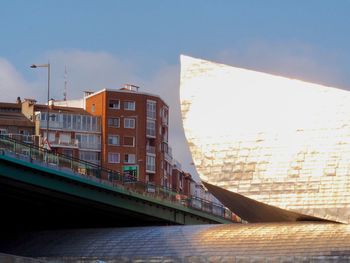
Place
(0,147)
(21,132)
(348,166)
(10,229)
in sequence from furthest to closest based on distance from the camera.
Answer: (21,132)
(10,229)
(0,147)
(348,166)

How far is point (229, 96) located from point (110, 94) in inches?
2073

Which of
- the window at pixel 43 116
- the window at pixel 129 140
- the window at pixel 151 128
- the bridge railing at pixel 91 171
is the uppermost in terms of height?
the window at pixel 43 116

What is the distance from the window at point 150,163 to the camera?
88812 mm

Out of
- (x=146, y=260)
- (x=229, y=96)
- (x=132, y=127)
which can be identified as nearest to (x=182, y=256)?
(x=146, y=260)

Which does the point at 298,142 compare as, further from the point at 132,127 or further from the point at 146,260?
the point at 132,127

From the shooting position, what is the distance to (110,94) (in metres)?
87.6

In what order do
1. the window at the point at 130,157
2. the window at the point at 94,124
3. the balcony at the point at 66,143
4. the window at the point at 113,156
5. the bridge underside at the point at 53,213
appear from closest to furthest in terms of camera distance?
the bridge underside at the point at 53,213, the balcony at the point at 66,143, the window at the point at 113,156, the window at the point at 130,157, the window at the point at 94,124

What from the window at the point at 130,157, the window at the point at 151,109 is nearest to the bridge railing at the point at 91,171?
the window at the point at 130,157

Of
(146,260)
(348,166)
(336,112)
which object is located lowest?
(146,260)

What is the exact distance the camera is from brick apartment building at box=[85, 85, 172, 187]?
87.3 metres

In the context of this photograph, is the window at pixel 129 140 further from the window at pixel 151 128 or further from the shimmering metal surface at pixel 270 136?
the shimmering metal surface at pixel 270 136

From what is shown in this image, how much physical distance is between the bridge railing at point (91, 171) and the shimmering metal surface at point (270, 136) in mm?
6712

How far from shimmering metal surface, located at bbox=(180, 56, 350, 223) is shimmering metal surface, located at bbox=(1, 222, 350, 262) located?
4.20ft

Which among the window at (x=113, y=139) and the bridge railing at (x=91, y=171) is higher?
the window at (x=113, y=139)
